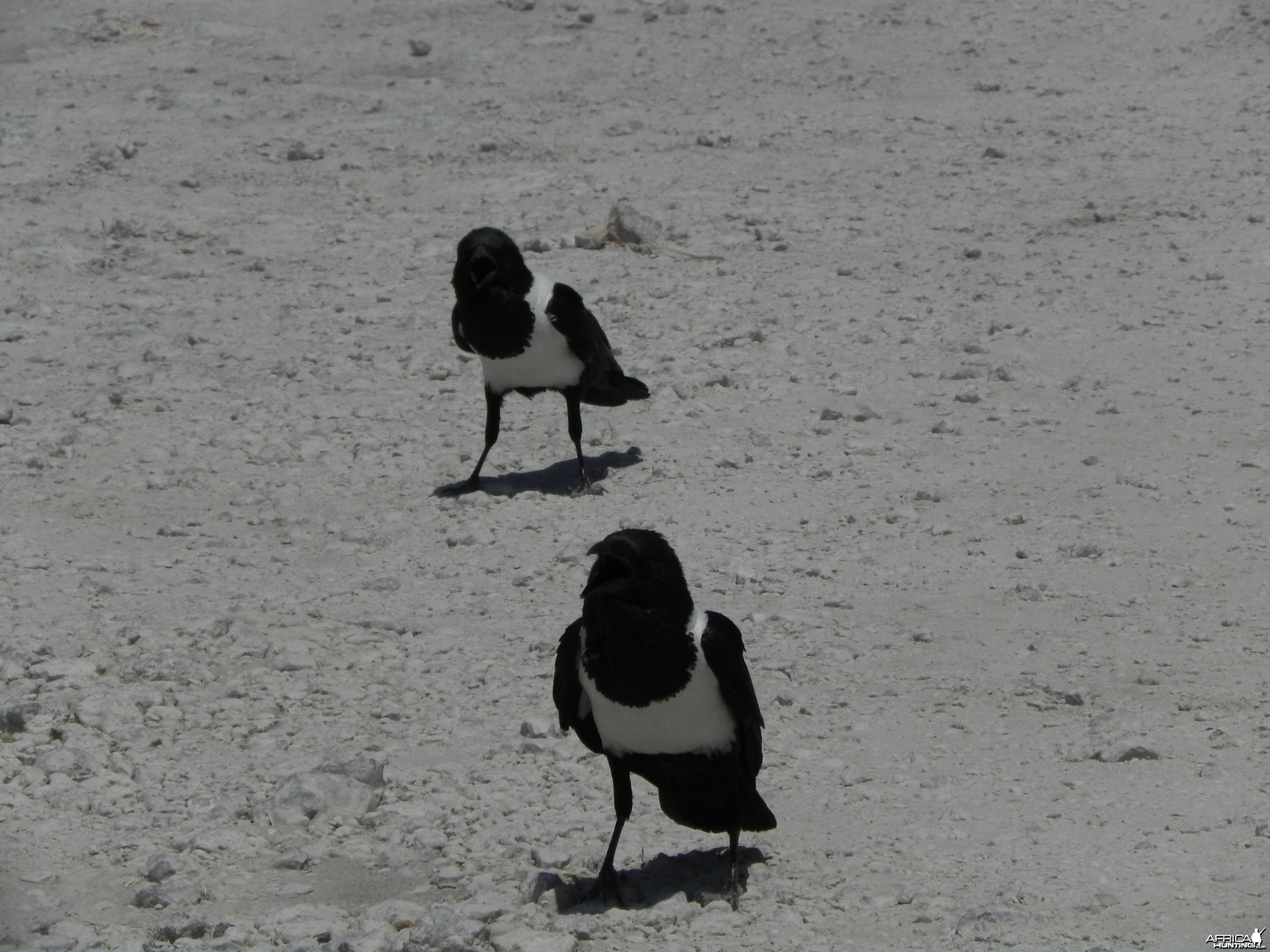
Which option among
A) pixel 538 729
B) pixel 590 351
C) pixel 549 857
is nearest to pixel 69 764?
pixel 538 729

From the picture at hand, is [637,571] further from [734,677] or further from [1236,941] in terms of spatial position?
[1236,941]

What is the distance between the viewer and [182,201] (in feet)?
40.5

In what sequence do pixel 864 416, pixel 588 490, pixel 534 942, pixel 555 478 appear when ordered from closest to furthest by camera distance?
pixel 534 942 → pixel 588 490 → pixel 555 478 → pixel 864 416

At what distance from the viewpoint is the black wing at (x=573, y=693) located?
484cm

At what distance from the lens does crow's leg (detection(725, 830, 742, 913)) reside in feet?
15.5

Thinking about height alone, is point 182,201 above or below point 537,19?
below

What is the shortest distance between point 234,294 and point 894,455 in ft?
14.9

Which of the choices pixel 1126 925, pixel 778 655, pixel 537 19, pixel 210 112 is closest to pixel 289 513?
pixel 778 655

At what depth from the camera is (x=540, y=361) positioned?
8211mm

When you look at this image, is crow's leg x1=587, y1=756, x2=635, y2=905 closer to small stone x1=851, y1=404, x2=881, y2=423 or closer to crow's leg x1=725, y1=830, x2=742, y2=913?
crow's leg x1=725, y1=830, x2=742, y2=913

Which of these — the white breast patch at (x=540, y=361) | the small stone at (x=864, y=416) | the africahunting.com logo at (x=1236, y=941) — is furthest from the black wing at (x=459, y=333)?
the africahunting.com logo at (x=1236, y=941)

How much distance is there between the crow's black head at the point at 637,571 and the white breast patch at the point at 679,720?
0.49 ft

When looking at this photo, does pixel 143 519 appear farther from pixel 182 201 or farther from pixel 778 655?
pixel 182 201

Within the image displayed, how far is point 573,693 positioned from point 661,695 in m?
0.32
